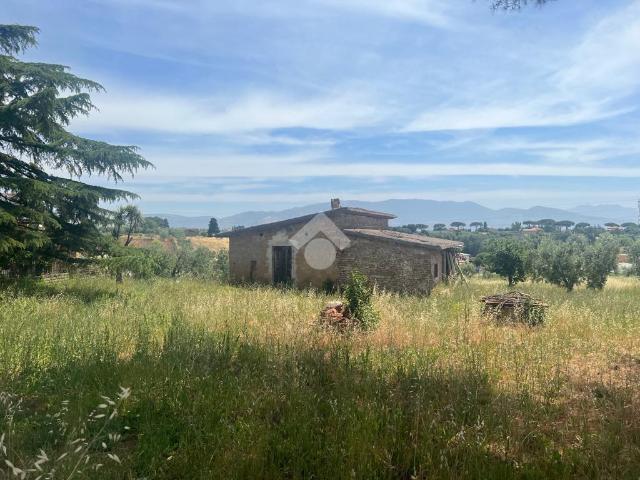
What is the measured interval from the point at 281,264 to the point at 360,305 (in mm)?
11068

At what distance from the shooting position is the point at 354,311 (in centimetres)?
866

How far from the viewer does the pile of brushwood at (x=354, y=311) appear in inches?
325

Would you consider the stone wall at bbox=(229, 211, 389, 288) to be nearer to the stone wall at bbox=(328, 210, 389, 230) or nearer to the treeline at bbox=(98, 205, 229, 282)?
the stone wall at bbox=(328, 210, 389, 230)

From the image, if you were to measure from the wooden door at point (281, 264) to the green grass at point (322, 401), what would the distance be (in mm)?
11488

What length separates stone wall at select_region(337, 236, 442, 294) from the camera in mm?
16203

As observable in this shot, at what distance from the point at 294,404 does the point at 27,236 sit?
10120 mm

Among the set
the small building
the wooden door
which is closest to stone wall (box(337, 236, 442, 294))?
the small building

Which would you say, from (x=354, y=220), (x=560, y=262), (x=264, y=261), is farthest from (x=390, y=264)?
(x=560, y=262)

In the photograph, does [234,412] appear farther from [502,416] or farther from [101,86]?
[101,86]

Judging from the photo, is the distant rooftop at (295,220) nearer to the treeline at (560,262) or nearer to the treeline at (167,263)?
the treeline at (167,263)

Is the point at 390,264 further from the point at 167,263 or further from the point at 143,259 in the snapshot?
the point at 167,263

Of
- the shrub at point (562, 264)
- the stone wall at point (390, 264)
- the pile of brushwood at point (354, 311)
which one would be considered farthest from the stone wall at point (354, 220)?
the pile of brushwood at point (354, 311)

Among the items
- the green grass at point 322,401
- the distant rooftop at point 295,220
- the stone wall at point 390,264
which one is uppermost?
the distant rooftop at point 295,220

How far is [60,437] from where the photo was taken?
361 centimetres
